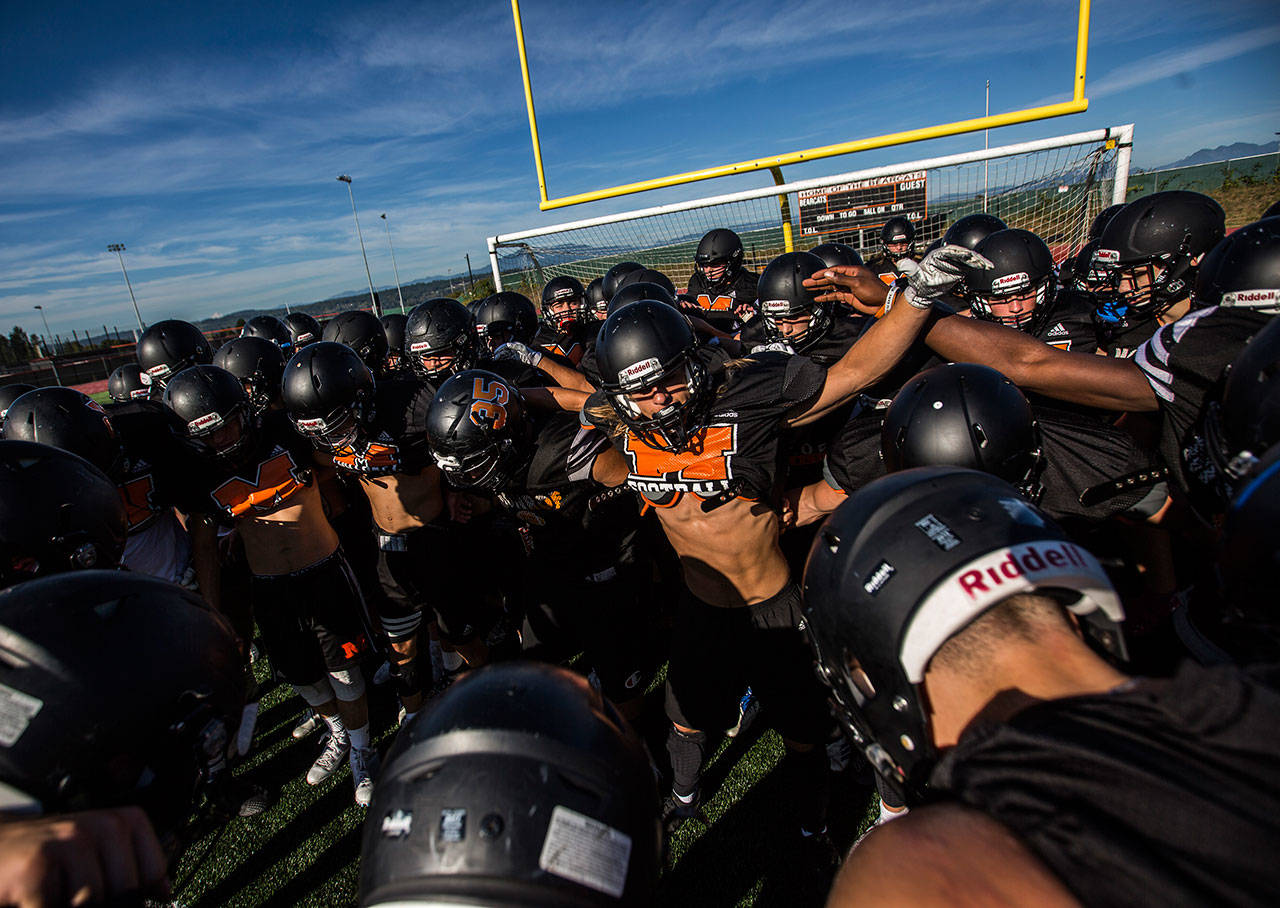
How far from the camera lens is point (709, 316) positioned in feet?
22.6

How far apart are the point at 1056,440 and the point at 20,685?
3.68m

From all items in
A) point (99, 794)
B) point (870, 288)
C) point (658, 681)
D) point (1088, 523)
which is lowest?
point (658, 681)

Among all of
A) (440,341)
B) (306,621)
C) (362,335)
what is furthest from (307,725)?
(362,335)

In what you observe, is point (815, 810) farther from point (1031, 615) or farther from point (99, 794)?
point (99, 794)

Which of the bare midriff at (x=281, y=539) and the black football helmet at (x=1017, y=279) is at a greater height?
the black football helmet at (x=1017, y=279)

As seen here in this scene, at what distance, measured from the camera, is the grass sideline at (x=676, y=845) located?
9.69 ft

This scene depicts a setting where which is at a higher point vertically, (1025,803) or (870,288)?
Result: (870,288)

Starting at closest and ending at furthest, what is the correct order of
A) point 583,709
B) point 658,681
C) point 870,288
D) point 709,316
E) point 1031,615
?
point 1031,615 < point 583,709 < point 870,288 < point 658,681 < point 709,316

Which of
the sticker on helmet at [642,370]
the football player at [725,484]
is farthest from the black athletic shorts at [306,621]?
the sticker on helmet at [642,370]

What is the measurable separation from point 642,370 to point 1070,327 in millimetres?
3191

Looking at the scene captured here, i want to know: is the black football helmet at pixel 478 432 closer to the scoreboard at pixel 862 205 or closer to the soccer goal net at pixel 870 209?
the soccer goal net at pixel 870 209

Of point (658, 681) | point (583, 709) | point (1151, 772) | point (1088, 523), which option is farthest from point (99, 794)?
point (1088, 523)

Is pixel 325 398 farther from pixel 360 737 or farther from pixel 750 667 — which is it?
pixel 750 667

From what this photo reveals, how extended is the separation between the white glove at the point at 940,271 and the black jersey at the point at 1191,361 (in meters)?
0.75
